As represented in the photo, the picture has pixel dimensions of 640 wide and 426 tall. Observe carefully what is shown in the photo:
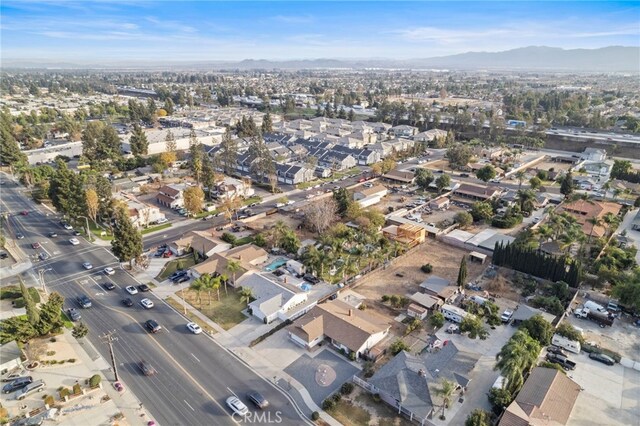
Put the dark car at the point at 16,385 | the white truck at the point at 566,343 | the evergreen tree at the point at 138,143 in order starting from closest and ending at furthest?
the dark car at the point at 16,385 < the white truck at the point at 566,343 < the evergreen tree at the point at 138,143

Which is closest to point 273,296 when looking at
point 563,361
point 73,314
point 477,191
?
point 73,314

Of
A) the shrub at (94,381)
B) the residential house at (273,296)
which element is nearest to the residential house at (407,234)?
the residential house at (273,296)

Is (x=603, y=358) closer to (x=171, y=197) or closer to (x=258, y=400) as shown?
(x=258, y=400)

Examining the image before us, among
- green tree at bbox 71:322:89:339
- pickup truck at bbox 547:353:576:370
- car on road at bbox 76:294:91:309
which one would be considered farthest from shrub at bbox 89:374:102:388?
pickup truck at bbox 547:353:576:370

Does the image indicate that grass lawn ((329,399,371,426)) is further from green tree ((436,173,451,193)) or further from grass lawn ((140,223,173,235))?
green tree ((436,173,451,193))

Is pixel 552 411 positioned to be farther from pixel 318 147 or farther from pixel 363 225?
pixel 318 147

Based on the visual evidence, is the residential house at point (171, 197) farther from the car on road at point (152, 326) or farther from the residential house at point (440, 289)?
the residential house at point (440, 289)
